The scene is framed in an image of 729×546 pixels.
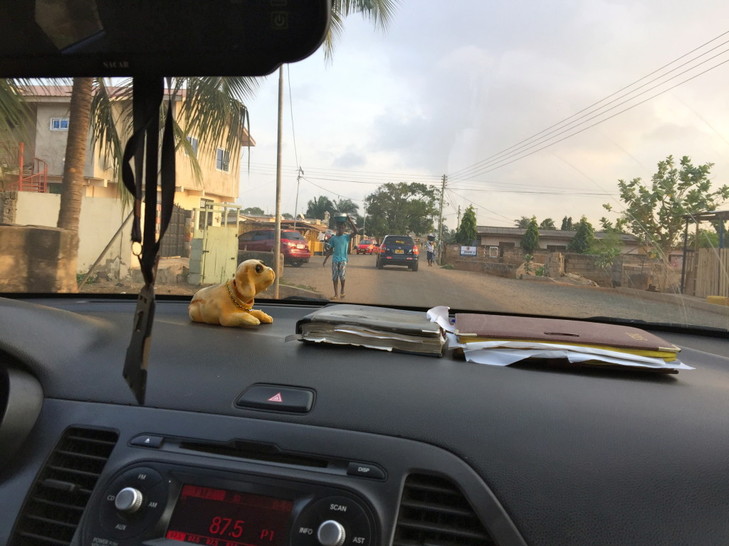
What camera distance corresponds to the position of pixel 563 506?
151cm

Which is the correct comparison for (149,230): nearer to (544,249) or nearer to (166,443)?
(166,443)

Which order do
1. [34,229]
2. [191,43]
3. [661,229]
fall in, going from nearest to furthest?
[191,43] → [661,229] → [34,229]

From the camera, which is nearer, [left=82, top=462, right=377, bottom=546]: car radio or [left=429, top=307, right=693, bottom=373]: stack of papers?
[left=82, top=462, right=377, bottom=546]: car radio

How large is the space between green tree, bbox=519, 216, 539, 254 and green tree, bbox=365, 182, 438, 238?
615mm

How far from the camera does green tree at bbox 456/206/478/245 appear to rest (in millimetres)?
3756

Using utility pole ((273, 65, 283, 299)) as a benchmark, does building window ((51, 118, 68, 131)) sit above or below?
above

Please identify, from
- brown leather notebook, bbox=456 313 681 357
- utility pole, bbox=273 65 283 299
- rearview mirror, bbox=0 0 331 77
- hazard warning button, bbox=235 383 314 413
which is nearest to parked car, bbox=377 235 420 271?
utility pole, bbox=273 65 283 299

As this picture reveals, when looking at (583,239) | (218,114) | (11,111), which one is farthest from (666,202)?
(11,111)

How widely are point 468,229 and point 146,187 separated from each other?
2.68 meters

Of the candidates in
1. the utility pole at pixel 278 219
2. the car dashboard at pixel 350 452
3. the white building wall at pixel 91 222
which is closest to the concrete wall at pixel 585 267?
the car dashboard at pixel 350 452

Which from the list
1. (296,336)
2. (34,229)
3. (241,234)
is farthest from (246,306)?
(34,229)

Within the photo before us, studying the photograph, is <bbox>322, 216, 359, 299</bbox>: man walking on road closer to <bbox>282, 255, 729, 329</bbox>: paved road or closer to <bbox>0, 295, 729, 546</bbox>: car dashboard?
<bbox>282, 255, 729, 329</bbox>: paved road

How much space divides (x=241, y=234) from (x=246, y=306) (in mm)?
771

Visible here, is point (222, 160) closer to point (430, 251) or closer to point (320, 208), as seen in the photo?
point (320, 208)
